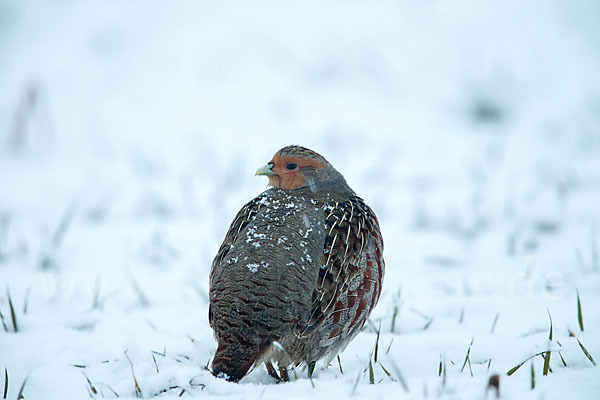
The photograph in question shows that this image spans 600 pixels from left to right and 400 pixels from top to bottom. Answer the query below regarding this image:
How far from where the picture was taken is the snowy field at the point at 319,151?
2.51 m

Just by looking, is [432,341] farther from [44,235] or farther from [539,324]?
[44,235]

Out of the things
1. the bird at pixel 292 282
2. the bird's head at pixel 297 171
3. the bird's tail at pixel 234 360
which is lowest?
the bird's tail at pixel 234 360

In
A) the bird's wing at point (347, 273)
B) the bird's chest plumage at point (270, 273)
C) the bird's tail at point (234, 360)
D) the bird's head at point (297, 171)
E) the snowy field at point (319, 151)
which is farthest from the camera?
the bird's head at point (297, 171)

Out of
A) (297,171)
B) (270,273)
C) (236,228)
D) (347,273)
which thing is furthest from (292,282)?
(297,171)

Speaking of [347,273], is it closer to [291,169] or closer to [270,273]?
[270,273]

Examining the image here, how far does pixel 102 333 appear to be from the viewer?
289 cm

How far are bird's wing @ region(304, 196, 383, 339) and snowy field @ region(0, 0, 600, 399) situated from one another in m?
0.25

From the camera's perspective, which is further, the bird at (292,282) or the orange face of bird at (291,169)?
the orange face of bird at (291,169)

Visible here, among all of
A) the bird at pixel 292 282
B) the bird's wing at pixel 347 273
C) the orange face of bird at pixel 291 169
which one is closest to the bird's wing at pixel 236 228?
the bird at pixel 292 282

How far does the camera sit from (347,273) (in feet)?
8.21

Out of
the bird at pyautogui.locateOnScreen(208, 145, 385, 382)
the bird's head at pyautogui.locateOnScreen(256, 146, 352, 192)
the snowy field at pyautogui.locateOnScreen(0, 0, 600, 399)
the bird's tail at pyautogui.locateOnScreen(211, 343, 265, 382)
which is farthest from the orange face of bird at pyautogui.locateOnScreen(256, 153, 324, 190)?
the bird's tail at pyautogui.locateOnScreen(211, 343, 265, 382)

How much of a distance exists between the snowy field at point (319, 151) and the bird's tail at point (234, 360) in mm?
116

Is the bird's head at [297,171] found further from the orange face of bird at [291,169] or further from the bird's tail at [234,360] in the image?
the bird's tail at [234,360]

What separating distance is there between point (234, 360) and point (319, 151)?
5355 mm
